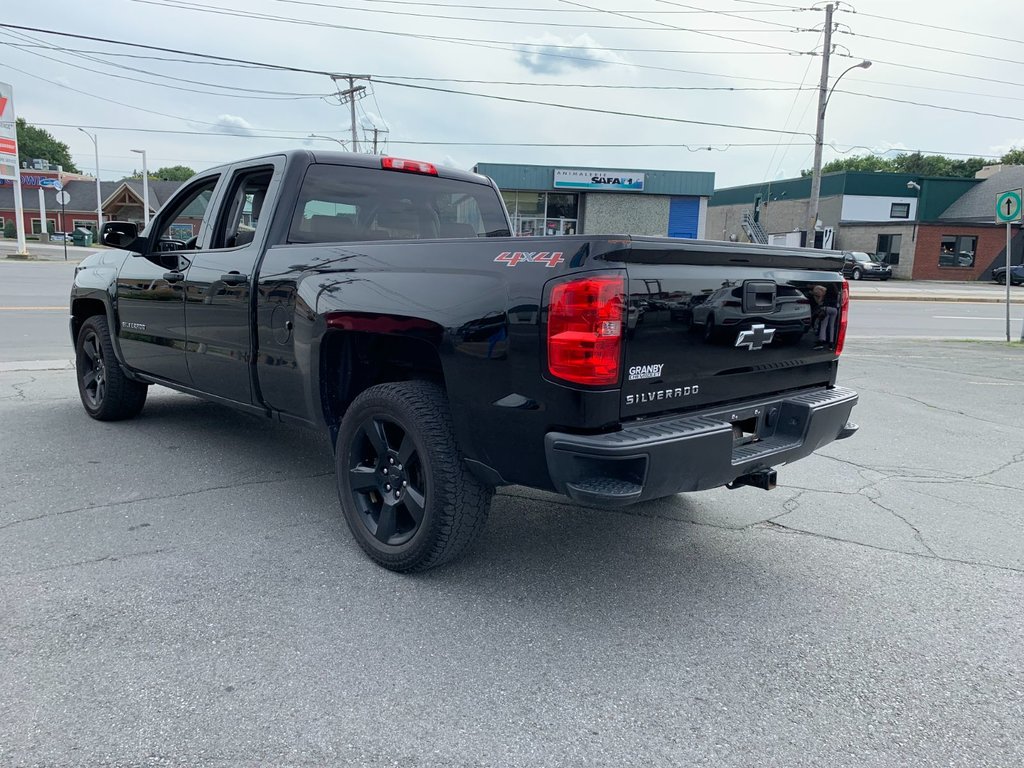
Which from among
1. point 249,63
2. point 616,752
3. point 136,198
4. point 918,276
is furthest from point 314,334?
point 136,198

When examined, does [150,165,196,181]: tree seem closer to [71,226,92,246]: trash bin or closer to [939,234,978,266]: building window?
[71,226,92,246]: trash bin

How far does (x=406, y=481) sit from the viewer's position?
343 cm

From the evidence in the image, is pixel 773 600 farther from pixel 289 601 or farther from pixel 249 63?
pixel 249 63

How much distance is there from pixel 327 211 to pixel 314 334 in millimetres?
1027

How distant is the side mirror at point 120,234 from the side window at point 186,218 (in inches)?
6.9

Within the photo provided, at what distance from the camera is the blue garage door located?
38.6 meters

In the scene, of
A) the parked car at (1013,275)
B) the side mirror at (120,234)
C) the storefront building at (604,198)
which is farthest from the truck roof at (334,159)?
the parked car at (1013,275)

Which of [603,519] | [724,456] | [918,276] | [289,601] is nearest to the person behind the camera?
[724,456]

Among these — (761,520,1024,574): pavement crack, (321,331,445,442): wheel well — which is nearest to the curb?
(761,520,1024,574): pavement crack

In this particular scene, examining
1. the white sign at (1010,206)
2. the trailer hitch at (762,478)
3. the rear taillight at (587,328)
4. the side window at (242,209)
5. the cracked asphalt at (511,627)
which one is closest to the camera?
the cracked asphalt at (511,627)

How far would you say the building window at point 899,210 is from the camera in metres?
49.4

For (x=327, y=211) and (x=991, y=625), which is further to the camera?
(x=327, y=211)

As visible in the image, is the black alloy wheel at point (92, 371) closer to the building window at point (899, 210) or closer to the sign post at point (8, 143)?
the sign post at point (8, 143)

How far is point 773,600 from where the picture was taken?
339 cm
